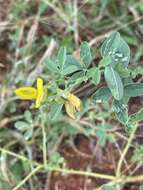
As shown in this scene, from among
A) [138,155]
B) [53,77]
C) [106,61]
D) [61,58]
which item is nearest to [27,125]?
[53,77]

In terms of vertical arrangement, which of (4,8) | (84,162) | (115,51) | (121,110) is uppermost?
(4,8)

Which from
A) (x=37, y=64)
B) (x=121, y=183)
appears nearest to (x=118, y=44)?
(x=121, y=183)

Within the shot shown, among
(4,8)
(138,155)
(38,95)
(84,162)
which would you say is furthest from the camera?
(4,8)

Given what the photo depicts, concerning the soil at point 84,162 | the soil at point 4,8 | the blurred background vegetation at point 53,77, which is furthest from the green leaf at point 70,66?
the soil at point 4,8

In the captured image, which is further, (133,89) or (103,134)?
(103,134)

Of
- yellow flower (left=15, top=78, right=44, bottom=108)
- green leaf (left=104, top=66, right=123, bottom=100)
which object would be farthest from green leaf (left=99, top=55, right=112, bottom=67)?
yellow flower (left=15, top=78, right=44, bottom=108)

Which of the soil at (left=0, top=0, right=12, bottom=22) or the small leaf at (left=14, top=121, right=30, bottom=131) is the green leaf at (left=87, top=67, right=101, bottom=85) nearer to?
the small leaf at (left=14, top=121, right=30, bottom=131)

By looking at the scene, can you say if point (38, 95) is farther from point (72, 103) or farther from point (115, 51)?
point (115, 51)
